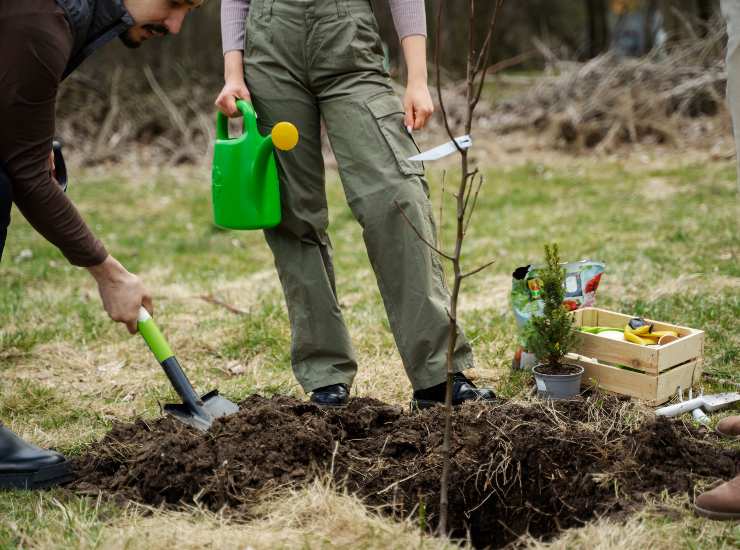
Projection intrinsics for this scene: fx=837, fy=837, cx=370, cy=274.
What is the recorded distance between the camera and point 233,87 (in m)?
2.72

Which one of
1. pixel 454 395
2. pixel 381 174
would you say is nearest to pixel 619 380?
pixel 454 395

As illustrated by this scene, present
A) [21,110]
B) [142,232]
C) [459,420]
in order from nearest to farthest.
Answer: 1. [21,110]
2. [459,420]
3. [142,232]

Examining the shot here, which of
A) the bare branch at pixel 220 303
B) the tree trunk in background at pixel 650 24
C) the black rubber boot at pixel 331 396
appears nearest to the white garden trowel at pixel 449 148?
the black rubber boot at pixel 331 396

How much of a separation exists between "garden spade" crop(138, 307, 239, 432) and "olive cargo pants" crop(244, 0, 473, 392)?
1.65ft

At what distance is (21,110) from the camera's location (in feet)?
6.72

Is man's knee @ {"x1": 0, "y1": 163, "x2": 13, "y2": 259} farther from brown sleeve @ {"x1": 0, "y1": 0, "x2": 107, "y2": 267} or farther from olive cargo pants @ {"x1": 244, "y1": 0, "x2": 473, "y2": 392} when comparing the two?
olive cargo pants @ {"x1": 244, "y1": 0, "x2": 473, "y2": 392}

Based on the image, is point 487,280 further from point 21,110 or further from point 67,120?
point 67,120

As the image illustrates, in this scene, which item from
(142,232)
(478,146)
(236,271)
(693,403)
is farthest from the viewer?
(478,146)

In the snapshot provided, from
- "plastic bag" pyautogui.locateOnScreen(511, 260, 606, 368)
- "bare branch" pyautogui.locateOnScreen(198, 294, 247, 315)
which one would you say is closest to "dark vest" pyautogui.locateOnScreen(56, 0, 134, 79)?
"plastic bag" pyautogui.locateOnScreen(511, 260, 606, 368)

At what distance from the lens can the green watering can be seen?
105 inches

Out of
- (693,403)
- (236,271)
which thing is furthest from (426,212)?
(236,271)

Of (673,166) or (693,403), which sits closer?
A: (693,403)

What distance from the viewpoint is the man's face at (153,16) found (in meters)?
2.20

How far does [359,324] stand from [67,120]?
306 inches
